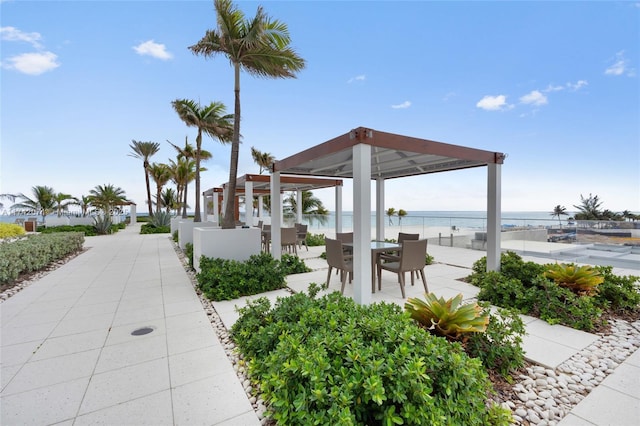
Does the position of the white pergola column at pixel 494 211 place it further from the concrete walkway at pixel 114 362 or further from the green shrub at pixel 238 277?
the concrete walkway at pixel 114 362

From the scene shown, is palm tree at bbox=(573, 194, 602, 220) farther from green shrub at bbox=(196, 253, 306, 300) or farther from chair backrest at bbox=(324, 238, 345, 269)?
green shrub at bbox=(196, 253, 306, 300)

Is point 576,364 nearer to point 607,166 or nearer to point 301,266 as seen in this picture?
point 301,266

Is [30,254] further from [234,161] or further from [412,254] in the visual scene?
[412,254]

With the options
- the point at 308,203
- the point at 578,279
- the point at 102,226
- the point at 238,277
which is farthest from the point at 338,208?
the point at 102,226

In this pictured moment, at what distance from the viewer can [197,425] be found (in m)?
1.75

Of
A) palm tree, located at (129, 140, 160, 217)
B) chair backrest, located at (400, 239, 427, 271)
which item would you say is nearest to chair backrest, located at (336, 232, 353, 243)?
chair backrest, located at (400, 239, 427, 271)

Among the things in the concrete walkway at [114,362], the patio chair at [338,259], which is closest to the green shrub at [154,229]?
the concrete walkway at [114,362]

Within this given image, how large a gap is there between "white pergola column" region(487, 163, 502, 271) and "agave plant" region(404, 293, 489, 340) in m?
3.09

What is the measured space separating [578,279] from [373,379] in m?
3.77

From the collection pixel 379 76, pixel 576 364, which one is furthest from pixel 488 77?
pixel 576 364

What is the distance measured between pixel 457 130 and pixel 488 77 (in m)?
1.85

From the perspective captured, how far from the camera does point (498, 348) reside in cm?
225

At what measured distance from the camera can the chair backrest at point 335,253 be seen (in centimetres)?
431

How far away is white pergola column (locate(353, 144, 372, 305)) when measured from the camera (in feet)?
11.3
